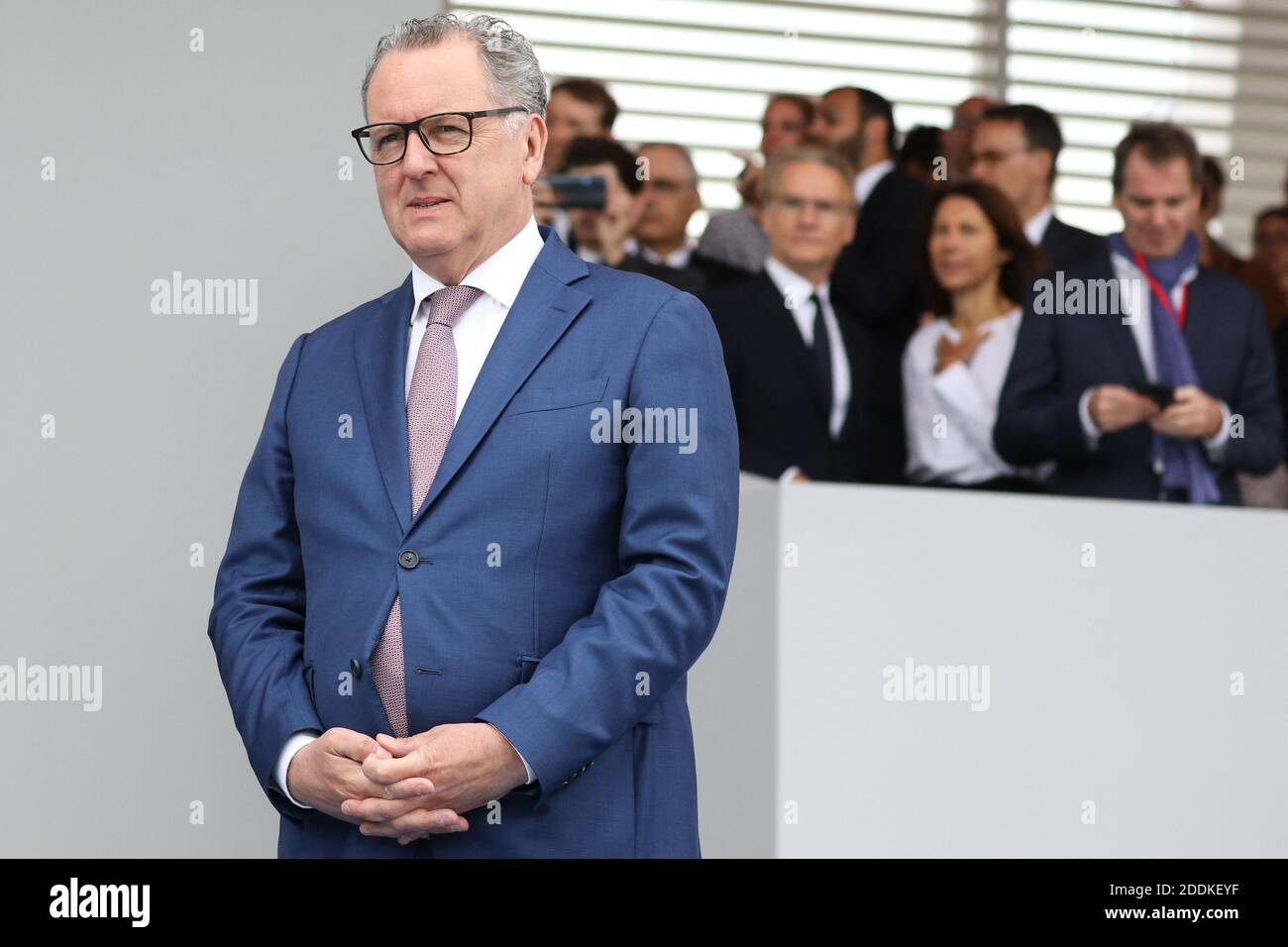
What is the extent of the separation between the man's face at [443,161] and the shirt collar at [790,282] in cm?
173

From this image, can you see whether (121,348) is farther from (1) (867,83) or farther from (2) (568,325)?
(1) (867,83)

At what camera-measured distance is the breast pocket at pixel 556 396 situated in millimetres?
2076

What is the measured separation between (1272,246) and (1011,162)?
85cm

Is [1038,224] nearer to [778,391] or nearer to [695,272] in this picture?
[695,272]

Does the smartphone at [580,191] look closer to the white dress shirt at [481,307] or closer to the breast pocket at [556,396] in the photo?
the white dress shirt at [481,307]

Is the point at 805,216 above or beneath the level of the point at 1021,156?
beneath

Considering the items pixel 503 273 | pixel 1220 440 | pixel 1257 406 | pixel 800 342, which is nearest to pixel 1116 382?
pixel 1220 440

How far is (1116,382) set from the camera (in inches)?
151

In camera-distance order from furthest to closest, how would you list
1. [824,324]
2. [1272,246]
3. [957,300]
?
1. [1272,246]
2. [957,300]
3. [824,324]

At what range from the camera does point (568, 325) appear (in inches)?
84.2

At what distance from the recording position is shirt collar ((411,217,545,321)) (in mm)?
2184

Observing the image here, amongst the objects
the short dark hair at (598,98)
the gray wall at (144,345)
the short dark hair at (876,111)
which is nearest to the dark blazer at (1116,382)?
the short dark hair at (876,111)
